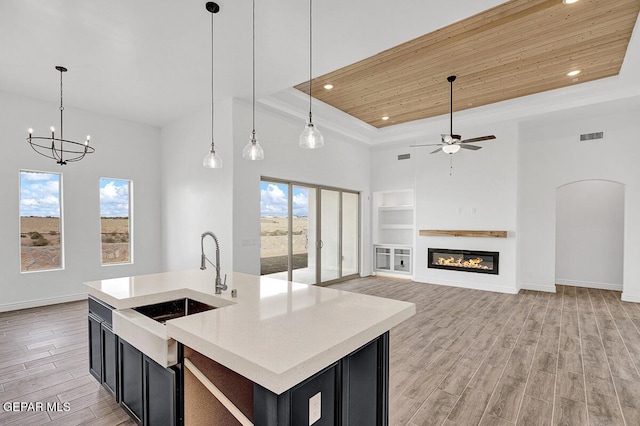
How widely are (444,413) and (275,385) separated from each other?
6.28 ft

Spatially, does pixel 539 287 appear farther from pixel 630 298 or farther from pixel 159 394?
pixel 159 394

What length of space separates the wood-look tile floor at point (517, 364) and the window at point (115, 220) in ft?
17.6

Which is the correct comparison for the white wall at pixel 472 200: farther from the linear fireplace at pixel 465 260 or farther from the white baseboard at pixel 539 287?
the white baseboard at pixel 539 287

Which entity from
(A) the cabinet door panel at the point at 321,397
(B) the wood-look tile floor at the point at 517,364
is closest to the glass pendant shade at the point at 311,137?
(A) the cabinet door panel at the point at 321,397

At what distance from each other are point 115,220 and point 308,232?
379cm

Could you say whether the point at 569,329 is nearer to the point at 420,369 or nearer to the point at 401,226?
the point at 420,369

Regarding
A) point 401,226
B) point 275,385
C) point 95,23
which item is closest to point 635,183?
point 401,226

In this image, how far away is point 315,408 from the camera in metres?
1.35

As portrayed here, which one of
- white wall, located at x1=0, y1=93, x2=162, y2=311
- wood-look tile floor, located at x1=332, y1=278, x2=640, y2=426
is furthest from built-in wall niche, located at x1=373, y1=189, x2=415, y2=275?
white wall, located at x1=0, y1=93, x2=162, y2=311

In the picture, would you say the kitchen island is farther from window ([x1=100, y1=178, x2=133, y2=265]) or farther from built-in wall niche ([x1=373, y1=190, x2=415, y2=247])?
built-in wall niche ([x1=373, y1=190, x2=415, y2=247])

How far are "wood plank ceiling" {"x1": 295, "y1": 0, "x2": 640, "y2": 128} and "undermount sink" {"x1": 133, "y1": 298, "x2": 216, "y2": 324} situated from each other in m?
3.71

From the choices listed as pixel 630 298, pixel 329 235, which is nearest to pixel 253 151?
pixel 329 235

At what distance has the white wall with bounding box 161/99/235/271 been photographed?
5.09 metres

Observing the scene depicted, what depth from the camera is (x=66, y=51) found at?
3.62m
